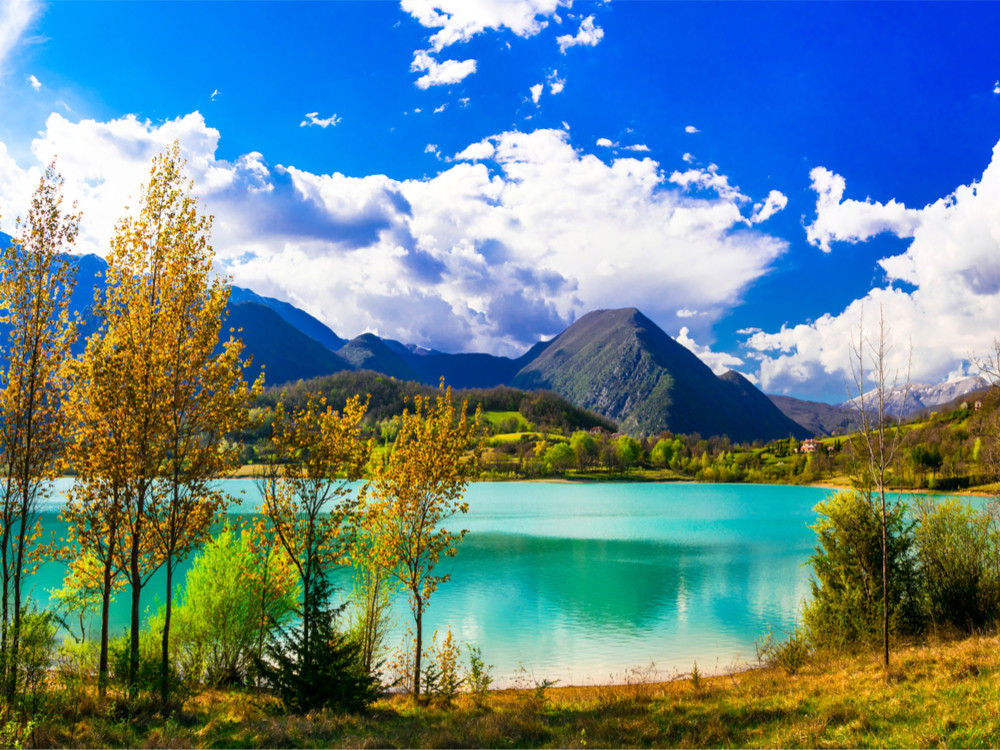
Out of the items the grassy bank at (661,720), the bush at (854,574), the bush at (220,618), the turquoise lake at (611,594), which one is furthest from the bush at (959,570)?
the bush at (220,618)

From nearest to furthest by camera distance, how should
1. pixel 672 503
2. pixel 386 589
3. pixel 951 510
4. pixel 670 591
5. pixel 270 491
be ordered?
pixel 270 491
pixel 386 589
pixel 951 510
pixel 670 591
pixel 672 503

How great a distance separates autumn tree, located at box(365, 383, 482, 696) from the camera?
17141mm

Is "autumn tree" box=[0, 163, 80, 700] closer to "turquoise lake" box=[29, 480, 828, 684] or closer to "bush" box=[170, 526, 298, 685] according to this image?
"bush" box=[170, 526, 298, 685]

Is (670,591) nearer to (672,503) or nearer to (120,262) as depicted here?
(120,262)

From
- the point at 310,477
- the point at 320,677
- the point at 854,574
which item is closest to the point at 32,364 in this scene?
the point at 310,477

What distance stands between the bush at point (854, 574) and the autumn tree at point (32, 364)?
73.4 ft

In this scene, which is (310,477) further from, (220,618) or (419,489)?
(220,618)

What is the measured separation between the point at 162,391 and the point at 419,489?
734 cm

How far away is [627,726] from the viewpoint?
11.3 metres

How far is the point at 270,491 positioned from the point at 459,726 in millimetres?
8384

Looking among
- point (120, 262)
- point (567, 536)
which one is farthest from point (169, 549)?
point (567, 536)

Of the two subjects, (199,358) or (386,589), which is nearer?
(199,358)

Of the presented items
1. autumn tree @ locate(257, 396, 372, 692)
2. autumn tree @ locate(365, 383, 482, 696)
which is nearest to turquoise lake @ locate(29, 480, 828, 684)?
autumn tree @ locate(365, 383, 482, 696)

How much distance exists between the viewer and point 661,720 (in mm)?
11820
